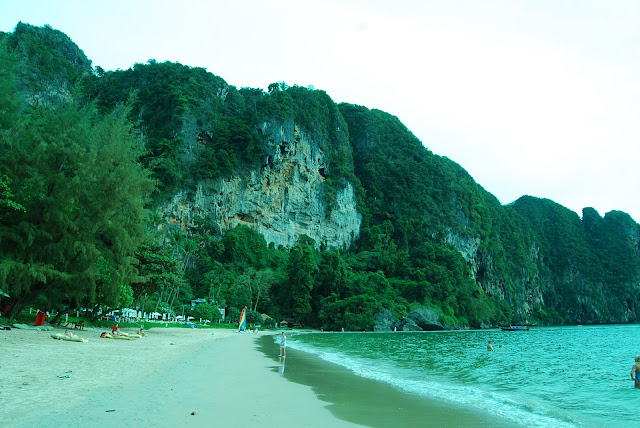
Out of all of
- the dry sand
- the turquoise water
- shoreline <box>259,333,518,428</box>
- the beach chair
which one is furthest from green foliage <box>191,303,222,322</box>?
shoreline <box>259,333,518,428</box>

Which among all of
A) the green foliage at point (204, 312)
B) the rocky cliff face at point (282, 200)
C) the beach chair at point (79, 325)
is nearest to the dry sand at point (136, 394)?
the beach chair at point (79, 325)

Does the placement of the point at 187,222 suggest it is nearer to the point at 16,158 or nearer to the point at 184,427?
the point at 16,158

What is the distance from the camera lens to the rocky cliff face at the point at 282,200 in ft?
246

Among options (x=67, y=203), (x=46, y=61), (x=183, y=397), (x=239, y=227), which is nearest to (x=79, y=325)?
(x=67, y=203)

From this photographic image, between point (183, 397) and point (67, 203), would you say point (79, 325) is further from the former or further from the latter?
point (183, 397)

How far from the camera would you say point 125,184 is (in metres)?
18.2

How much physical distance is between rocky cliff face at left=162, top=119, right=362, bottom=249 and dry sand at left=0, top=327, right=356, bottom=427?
2348 inches

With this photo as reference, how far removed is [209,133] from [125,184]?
68.5m

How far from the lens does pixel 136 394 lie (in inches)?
311

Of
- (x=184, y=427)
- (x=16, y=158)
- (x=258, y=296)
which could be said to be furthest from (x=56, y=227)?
(x=258, y=296)

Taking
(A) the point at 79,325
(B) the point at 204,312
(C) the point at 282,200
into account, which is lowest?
(A) the point at 79,325

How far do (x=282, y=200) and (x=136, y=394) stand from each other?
7825 cm

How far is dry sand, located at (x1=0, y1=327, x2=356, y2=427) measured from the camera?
613 cm

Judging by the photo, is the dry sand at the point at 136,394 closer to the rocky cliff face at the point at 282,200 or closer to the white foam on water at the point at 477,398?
the white foam on water at the point at 477,398
